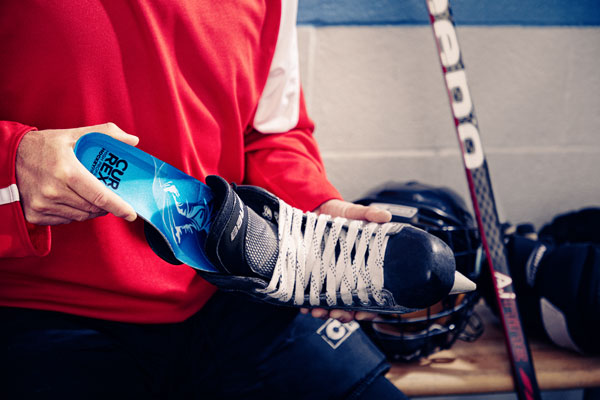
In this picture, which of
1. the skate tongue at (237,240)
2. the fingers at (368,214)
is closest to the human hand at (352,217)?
the fingers at (368,214)

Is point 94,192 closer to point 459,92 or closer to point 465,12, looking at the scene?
point 459,92

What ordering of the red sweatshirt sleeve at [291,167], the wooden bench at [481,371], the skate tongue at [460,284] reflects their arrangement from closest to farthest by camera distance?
the skate tongue at [460,284] < the red sweatshirt sleeve at [291,167] < the wooden bench at [481,371]

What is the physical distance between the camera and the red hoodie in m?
0.49

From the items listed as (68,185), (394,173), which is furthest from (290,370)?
(394,173)

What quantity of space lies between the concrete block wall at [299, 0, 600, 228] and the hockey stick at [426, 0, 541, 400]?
0.12 metres

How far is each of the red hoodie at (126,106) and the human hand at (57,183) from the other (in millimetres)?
13

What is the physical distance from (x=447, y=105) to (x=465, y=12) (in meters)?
0.24

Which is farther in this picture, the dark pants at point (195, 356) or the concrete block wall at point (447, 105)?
the concrete block wall at point (447, 105)

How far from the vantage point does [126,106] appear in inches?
21.4

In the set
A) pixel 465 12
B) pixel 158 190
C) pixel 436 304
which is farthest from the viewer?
pixel 465 12

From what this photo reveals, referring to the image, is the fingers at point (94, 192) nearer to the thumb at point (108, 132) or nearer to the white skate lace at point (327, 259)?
the thumb at point (108, 132)

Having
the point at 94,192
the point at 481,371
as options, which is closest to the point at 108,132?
the point at 94,192

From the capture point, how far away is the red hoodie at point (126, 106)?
488mm

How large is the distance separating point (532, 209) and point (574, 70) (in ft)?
1.36
